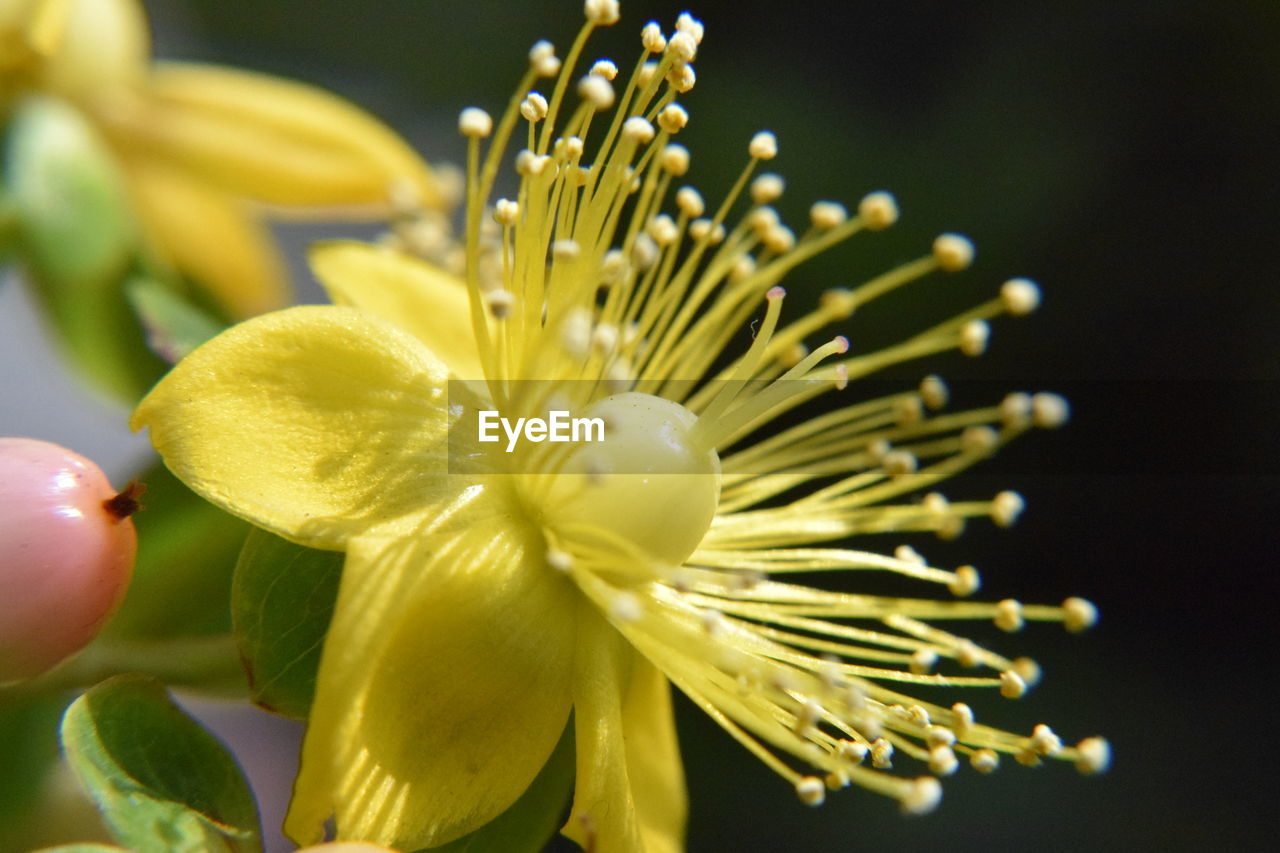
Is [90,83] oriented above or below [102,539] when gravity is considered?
above

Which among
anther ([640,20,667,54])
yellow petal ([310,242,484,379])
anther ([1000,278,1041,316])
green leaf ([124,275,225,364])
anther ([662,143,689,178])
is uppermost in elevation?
anther ([1000,278,1041,316])

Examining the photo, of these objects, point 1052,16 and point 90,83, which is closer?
point 90,83

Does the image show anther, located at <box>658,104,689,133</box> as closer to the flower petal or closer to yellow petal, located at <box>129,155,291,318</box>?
the flower petal

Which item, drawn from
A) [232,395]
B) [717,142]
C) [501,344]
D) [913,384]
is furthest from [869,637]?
[717,142]

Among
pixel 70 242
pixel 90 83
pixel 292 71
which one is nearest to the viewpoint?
pixel 70 242

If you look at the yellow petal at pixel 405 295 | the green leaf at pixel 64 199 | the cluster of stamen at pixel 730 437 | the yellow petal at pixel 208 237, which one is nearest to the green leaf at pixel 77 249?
the green leaf at pixel 64 199

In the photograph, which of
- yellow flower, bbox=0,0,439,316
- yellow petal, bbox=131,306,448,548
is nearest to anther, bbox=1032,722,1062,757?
yellow petal, bbox=131,306,448,548

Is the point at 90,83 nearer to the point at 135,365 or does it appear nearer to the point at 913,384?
the point at 135,365
